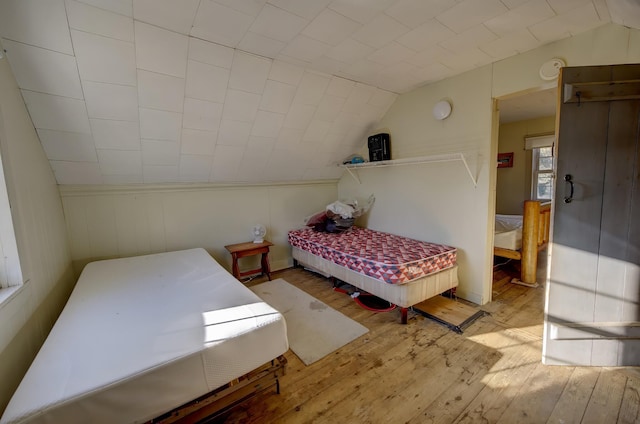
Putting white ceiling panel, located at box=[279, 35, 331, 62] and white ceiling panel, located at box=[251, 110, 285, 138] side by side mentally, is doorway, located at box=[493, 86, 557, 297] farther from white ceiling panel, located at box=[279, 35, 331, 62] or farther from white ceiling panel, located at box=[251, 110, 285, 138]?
white ceiling panel, located at box=[251, 110, 285, 138]

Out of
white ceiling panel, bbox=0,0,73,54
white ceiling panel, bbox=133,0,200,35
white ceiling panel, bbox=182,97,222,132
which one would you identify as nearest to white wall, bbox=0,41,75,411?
white ceiling panel, bbox=0,0,73,54

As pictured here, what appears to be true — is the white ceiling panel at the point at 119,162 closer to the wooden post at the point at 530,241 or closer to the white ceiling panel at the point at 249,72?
the white ceiling panel at the point at 249,72

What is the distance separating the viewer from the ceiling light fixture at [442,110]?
2654 millimetres

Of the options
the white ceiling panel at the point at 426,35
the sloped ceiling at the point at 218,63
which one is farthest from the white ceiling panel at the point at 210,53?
the white ceiling panel at the point at 426,35

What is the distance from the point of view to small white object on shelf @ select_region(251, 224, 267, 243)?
11.0 feet

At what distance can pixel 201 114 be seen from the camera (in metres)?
2.33

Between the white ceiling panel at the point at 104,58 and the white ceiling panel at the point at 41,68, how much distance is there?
2.7 inches

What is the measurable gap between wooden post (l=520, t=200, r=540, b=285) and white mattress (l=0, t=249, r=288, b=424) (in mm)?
3054

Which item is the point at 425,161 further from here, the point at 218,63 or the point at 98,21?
the point at 98,21

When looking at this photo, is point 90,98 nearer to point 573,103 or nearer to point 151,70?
point 151,70

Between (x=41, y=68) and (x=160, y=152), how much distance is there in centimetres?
94

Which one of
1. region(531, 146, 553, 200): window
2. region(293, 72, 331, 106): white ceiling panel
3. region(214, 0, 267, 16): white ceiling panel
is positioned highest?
region(214, 0, 267, 16): white ceiling panel

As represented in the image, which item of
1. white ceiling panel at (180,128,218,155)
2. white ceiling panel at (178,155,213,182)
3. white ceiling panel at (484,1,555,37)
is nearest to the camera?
white ceiling panel at (484,1,555,37)

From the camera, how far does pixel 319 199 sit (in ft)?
13.6
